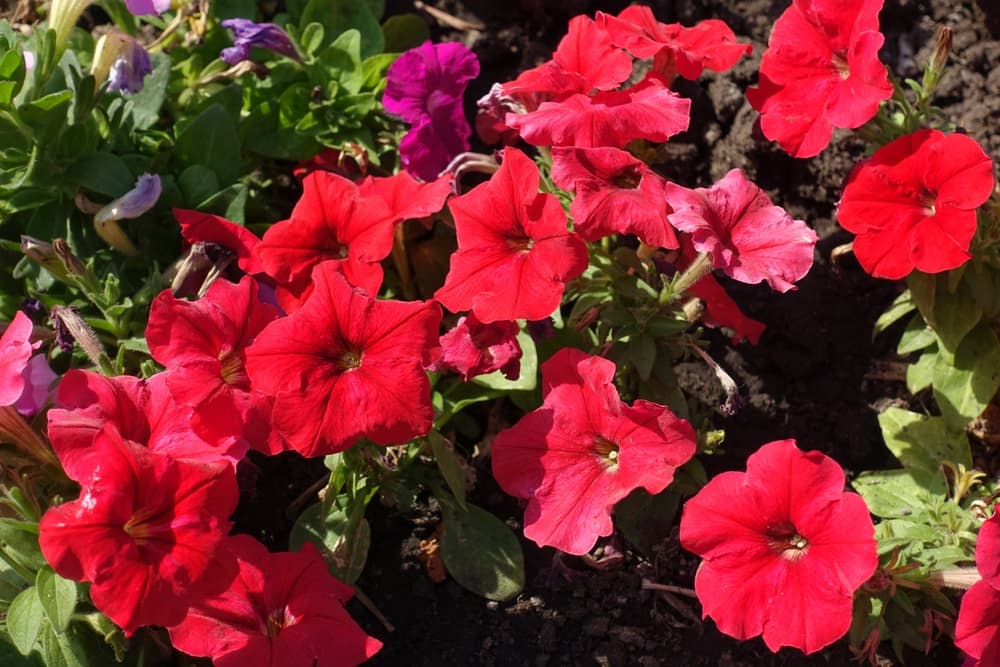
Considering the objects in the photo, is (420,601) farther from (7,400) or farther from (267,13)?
(267,13)

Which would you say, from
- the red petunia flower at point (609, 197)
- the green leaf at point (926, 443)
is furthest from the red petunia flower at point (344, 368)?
the green leaf at point (926, 443)

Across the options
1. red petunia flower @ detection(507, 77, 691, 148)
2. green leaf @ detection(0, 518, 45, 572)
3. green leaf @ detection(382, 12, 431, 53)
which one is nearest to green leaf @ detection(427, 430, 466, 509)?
red petunia flower @ detection(507, 77, 691, 148)

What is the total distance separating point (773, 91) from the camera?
7.65 ft

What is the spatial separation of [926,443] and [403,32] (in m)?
1.74

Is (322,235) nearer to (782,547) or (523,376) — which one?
(523,376)

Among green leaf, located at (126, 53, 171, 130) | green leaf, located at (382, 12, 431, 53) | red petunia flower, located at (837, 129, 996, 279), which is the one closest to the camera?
red petunia flower, located at (837, 129, 996, 279)

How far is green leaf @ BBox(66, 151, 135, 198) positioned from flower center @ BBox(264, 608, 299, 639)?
0.99m

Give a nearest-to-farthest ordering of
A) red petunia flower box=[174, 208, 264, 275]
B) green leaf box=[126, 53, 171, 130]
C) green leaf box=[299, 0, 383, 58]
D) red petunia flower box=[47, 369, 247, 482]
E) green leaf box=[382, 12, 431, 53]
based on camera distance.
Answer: red petunia flower box=[47, 369, 247, 482] → red petunia flower box=[174, 208, 264, 275] → green leaf box=[126, 53, 171, 130] → green leaf box=[299, 0, 383, 58] → green leaf box=[382, 12, 431, 53]

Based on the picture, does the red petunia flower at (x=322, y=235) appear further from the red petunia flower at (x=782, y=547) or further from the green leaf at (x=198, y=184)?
the red petunia flower at (x=782, y=547)

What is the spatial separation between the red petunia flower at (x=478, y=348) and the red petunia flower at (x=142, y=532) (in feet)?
1.61

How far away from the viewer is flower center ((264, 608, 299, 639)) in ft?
6.44

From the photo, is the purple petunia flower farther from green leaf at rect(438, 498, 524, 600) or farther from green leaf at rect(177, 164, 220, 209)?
green leaf at rect(438, 498, 524, 600)

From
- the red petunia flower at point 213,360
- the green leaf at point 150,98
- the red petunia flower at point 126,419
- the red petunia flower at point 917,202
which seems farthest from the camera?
the green leaf at point 150,98

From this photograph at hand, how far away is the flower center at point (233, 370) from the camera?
6.51ft
